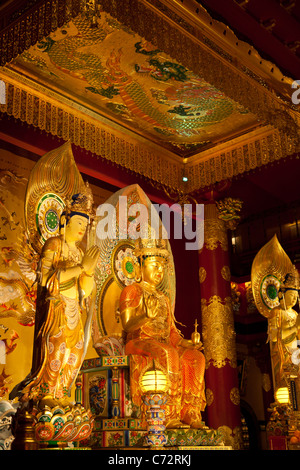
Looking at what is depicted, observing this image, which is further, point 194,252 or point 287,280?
point 194,252

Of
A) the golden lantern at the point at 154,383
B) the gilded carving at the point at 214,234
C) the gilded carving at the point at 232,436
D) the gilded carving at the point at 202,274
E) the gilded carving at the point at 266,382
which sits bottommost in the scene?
the gilded carving at the point at 232,436

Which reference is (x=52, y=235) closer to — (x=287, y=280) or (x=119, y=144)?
(x=119, y=144)

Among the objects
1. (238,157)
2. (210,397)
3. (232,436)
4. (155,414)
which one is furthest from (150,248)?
(232,436)

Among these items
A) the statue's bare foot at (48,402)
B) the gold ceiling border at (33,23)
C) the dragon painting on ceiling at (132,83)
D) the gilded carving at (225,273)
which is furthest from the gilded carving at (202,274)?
the gold ceiling border at (33,23)

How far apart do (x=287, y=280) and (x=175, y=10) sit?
3.24m

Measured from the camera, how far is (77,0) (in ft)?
10.8

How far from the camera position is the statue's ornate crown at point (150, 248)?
198 inches

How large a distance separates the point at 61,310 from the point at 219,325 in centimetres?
268

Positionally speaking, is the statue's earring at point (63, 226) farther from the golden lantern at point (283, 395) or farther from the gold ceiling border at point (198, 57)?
the golden lantern at point (283, 395)

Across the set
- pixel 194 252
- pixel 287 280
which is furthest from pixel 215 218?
pixel 287 280

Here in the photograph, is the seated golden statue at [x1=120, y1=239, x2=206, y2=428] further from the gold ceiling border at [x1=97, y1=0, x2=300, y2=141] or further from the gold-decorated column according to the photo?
the gold ceiling border at [x1=97, y1=0, x2=300, y2=141]

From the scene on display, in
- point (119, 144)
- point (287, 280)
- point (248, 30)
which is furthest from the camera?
point (287, 280)

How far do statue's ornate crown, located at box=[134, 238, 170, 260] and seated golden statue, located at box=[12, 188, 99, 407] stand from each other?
99 cm

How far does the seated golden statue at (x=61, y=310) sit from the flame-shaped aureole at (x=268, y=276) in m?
2.66
